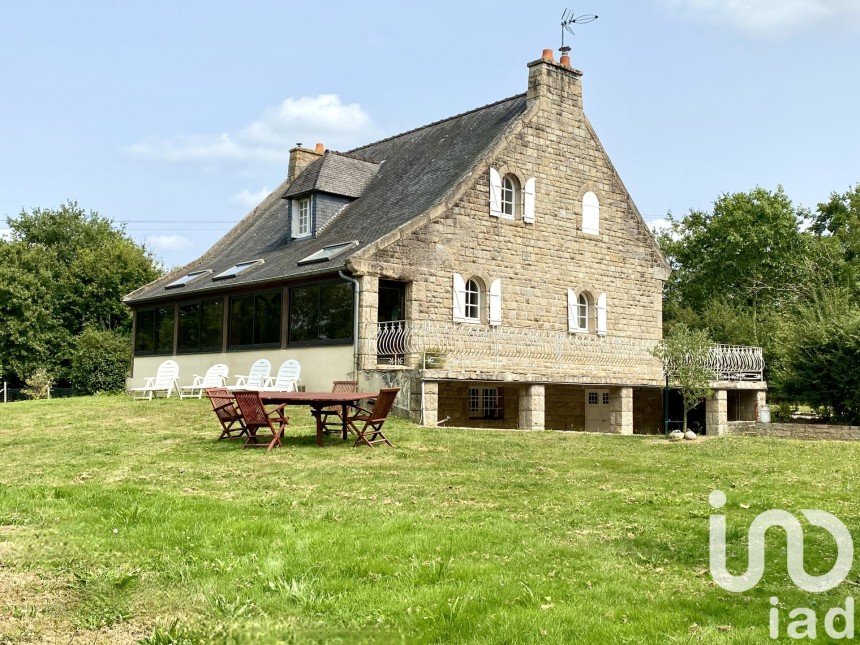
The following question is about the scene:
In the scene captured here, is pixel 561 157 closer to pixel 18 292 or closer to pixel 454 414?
pixel 454 414

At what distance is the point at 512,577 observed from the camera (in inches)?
233

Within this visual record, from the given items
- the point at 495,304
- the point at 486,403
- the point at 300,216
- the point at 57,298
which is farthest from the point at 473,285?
the point at 57,298

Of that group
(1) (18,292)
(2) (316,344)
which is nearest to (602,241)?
(2) (316,344)

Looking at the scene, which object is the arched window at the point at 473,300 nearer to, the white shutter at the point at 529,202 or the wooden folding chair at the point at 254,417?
the white shutter at the point at 529,202

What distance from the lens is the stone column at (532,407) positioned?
1902cm

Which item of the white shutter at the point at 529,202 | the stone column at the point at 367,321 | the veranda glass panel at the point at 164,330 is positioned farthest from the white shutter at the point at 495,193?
the veranda glass panel at the point at 164,330

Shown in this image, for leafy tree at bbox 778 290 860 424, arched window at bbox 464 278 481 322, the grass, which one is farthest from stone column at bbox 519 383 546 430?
leafy tree at bbox 778 290 860 424

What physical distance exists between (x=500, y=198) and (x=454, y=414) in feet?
17.8

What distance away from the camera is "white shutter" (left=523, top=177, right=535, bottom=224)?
907 inches

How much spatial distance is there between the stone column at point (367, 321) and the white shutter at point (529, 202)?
5.18 m

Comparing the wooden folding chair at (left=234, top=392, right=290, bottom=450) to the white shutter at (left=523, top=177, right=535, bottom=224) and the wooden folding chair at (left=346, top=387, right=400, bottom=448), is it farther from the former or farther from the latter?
the white shutter at (left=523, top=177, right=535, bottom=224)

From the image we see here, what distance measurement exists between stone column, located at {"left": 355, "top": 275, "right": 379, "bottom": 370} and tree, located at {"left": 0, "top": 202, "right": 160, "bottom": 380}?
25392mm

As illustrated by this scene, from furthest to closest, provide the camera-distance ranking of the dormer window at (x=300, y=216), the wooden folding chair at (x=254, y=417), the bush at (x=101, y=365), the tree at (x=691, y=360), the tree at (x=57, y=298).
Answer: the tree at (x=57, y=298) → the bush at (x=101, y=365) → the dormer window at (x=300, y=216) → the tree at (x=691, y=360) → the wooden folding chair at (x=254, y=417)

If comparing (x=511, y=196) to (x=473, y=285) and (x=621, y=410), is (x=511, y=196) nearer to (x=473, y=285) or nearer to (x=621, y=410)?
(x=473, y=285)
